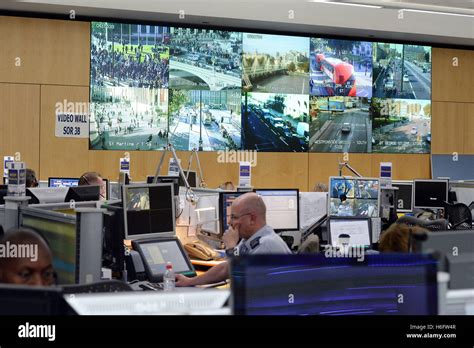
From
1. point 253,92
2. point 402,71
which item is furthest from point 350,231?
point 402,71

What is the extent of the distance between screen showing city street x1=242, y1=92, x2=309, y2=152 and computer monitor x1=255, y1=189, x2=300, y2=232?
4840 millimetres

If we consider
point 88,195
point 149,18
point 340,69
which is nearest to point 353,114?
point 340,69

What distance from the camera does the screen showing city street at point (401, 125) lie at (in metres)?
11.9

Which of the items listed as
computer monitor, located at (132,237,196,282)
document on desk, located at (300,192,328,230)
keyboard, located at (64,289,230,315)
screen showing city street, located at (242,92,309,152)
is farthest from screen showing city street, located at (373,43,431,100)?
keyboard, located at (64,289,230,315)

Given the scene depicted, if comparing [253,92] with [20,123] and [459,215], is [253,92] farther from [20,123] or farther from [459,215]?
[459,215]

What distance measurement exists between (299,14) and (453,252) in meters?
9.50

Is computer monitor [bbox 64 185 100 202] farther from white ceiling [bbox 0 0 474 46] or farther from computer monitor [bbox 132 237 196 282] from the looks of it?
white ceiling [bbox 0 0 474 46]

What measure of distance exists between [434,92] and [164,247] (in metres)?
9.26

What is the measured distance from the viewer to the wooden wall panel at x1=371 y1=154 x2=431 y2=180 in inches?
469

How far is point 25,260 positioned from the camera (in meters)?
2.01

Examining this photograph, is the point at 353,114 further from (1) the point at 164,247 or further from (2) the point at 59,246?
(2) the point at 59,246

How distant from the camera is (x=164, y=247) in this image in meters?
4.18

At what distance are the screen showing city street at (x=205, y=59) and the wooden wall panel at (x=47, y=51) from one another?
1310 millimetres

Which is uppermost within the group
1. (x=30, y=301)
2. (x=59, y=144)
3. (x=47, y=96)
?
(x=47, y=96)
